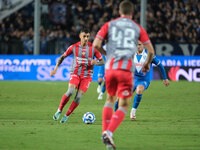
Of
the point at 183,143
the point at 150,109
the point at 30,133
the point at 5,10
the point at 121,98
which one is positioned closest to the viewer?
the point at 121,98

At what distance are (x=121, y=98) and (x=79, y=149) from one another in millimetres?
923

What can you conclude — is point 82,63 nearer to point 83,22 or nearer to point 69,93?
point 69,93

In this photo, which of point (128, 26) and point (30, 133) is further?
point (30, 133)

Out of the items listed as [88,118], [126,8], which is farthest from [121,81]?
[88,118]

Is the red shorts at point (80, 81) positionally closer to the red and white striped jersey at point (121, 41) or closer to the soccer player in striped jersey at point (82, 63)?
the soccer player in striped jersey at point (82, 63)

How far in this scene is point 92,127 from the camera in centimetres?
866

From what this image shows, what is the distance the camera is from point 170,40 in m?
24.7

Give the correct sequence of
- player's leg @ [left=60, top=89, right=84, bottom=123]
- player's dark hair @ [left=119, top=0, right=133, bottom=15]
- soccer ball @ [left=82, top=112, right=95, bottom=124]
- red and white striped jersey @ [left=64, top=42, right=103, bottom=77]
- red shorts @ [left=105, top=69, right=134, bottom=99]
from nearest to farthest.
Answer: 1. red shorts @ [left=105, top=69, right=134, bottom=99]
2. player's dark hair @ [left=119, top=0, right=133, bottom=15]
3. soccer ball @ [left=82, top=112, right=95, bottom=124]
4. player's leg @ [left=60, top=89, right=84, bottom=123]
5. red and white striped jersey @ [left=64, top=42, right=103, bottom=77]

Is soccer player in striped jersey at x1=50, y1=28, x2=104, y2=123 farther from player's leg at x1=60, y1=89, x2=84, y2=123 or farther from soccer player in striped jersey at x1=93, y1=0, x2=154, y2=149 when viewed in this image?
soccer player in striped jersey at x1=93, y1=0, x2=154, y2=149

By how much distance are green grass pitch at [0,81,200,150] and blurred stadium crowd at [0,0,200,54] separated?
9.87 metres

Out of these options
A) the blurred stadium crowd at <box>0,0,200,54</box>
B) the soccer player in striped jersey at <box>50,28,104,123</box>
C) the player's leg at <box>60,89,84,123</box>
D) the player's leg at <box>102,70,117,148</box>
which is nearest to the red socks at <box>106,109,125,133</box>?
the player's leg at <box>102,70,117,148</box>

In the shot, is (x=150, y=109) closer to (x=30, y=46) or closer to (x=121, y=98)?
(x=121, y=98)

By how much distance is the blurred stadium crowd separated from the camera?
24.8m

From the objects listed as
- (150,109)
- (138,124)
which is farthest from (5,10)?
(138,124)
